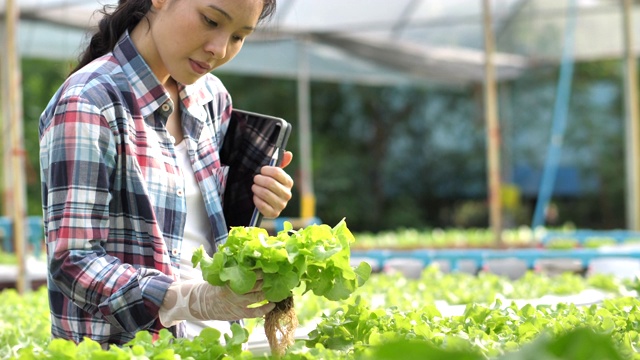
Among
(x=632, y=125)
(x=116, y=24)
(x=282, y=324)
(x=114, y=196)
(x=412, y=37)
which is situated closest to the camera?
(x=282, y=324)

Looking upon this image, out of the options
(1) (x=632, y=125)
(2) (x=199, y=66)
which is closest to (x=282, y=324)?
(2) (x=199, y=66)

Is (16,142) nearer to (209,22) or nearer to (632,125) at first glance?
(209,22)

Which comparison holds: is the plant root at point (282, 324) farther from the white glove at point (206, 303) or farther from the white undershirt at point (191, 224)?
the white undershirt at point (191, 224)

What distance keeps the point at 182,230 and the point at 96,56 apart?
46 cm

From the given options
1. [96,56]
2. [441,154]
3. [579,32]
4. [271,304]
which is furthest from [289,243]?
[441,154]

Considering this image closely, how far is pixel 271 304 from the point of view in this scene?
1712mm

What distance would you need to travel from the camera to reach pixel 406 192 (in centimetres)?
2023

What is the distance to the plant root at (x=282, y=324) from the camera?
173cm

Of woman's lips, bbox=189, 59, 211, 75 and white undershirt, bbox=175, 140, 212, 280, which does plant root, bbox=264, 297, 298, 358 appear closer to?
white undershirt, bbox=175, 140, 212, 280

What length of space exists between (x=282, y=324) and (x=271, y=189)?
1.29 feet

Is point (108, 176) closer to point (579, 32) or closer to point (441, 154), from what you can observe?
point (579, 32)

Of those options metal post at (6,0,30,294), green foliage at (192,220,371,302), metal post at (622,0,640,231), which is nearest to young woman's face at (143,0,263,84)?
green foliage at (192,220,371,302)

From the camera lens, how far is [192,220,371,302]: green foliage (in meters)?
1.58

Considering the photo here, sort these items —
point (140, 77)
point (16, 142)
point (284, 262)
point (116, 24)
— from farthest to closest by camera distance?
point (16, 142) → point (116, 24) → point (140, 77) → point (284, 262)
